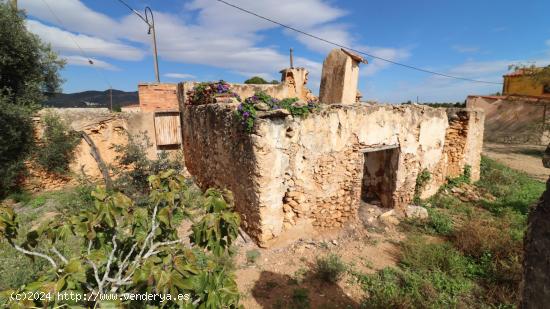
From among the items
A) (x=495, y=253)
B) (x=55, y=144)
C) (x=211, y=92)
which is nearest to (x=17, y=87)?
(x=55, y=144)

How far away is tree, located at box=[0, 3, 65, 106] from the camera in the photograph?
7957mm

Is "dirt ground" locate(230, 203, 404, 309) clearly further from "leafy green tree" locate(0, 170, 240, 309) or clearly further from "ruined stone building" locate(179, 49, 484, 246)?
"leafy green tree" locate(0, 170, 240, 309)

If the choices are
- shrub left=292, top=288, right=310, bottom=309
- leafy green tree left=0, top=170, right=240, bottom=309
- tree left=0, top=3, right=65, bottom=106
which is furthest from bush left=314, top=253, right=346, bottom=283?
tree left=0, top=3, right=65, bottom=106

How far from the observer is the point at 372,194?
798 cm

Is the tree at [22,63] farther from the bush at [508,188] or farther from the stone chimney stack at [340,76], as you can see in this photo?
the bush at [508,188]

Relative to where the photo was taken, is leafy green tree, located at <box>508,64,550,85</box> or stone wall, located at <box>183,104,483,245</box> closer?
stone wall, located at <box>183,104,483,245</box>

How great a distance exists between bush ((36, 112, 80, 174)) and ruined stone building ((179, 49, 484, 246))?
12.6ft

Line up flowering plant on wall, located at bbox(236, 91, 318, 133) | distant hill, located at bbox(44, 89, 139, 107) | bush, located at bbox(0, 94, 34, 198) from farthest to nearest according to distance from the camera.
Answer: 1. distant hill, located at bbox(44, 89, 139, 107)
2. bush, located at bbox(0, 94, 34, 198)
3. flowering plant on wall, located at bbox(236, 91, 318, 133)

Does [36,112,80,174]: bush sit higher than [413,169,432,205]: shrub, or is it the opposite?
[36,112,80,174]: bush

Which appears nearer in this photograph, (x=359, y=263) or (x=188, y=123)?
(x=359, y=263)

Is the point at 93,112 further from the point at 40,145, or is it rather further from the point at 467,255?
the point at 467,255

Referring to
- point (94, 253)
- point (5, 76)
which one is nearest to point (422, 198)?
point (94, 253)

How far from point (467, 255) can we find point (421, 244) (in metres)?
0.78

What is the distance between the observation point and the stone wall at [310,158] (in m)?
5.25
